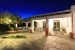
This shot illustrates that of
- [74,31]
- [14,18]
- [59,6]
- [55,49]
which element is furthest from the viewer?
[59,6]

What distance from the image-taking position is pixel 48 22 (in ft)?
63.8

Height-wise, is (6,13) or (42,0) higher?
(42,0)

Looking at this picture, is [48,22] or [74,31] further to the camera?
[48,22]

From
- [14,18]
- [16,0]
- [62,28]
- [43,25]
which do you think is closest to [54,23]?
[62,28]

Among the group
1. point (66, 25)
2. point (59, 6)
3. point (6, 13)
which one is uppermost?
point (59, 6)

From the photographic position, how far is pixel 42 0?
32.9 m

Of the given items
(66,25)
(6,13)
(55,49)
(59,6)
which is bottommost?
(55,49)

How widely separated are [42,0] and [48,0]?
A: 1666 mm

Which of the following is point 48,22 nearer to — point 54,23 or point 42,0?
point 54,23

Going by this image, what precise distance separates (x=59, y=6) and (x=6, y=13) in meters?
17.6

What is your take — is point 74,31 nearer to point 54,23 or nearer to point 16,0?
point 54,23

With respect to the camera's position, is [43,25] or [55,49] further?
[43,25]

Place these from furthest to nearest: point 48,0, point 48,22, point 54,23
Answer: point 48,0
point 54,23
point 48,22

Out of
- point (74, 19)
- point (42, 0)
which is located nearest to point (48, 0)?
point (42, 0)
